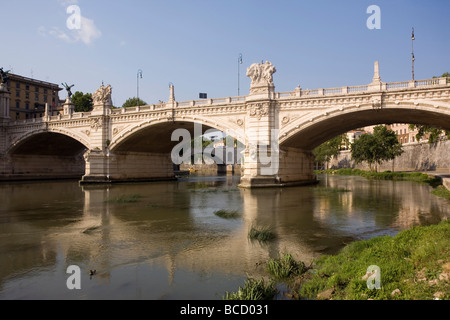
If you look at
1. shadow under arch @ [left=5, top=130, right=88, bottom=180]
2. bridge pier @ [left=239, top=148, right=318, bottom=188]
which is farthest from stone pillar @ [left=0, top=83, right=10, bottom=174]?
bridge pier @ [left=239, top=148, right=318, bottom=188]

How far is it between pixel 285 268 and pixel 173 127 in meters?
36.2

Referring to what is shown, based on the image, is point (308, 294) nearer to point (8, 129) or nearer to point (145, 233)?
point (145, 233)

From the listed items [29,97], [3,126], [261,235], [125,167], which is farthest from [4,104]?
[261,235]

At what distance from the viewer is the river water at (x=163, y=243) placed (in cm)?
711

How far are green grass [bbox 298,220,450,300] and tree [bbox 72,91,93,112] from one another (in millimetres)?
75985

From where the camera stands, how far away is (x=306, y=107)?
31.5 metres

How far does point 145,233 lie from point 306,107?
23.1 metres

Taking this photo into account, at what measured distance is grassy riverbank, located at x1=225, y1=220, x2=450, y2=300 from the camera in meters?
5.54

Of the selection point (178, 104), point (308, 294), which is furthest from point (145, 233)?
point (178, 104)

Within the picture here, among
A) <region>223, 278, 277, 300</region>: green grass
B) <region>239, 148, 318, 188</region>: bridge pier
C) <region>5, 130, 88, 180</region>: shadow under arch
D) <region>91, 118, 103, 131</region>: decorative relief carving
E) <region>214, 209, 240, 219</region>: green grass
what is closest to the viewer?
<region>223, 278, 277, 300</region>: green grass

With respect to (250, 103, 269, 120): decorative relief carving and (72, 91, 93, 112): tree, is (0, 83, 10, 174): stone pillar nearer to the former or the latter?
(72, 91, 93, 112): tree

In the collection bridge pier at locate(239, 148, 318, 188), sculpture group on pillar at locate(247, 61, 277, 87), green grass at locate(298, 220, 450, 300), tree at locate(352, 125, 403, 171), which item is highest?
sculpture group on pillar at locate(247, 61, 277, 87)

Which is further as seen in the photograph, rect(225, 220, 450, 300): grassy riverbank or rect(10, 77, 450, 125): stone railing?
rect(10, 77, 450, 125): stone railing

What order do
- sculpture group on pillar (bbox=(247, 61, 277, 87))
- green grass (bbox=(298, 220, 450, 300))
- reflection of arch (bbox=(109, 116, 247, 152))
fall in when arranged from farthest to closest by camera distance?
reflection of arch (bbox=(109, 116, 247, 152)), sculpture group on pillar (bbox=(247, 61, 277, 87)), green grass (bbox=(298, 220, 450, 300))
